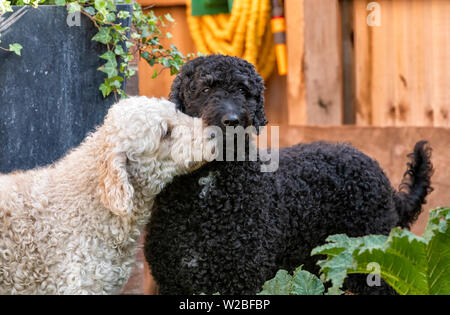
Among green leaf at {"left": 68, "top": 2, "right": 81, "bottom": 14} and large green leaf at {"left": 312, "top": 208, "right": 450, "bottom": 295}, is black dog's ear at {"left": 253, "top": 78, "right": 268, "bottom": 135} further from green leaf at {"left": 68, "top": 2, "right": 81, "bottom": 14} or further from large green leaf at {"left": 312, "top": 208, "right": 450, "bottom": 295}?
large green leaf at {"left": 312, "top": 208, "right": 450, "bottom": 295}

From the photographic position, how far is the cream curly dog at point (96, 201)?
244 cm

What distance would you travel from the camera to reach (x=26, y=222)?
2473 millimetres

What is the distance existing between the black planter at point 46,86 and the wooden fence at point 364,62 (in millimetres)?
1867

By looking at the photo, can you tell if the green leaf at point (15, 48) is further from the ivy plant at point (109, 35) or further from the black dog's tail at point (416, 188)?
the black dog's tail at point (416, 188)

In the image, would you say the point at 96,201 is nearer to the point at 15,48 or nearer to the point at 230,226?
the point at 230,226

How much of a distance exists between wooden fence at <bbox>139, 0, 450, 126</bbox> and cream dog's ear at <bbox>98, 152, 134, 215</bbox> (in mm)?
2693

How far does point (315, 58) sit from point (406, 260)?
3654 mm

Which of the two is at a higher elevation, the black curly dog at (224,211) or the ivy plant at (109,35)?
the ivy plant at (109,35)

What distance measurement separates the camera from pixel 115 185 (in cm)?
247

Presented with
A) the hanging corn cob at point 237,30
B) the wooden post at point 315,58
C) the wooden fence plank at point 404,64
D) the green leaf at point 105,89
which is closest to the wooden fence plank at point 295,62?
the wooden post at point 315,58

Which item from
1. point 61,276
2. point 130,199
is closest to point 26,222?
point 61,276

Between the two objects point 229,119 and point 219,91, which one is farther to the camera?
point 219,91

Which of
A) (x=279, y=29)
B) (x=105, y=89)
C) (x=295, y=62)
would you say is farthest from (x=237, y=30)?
(x=105, y=89)
